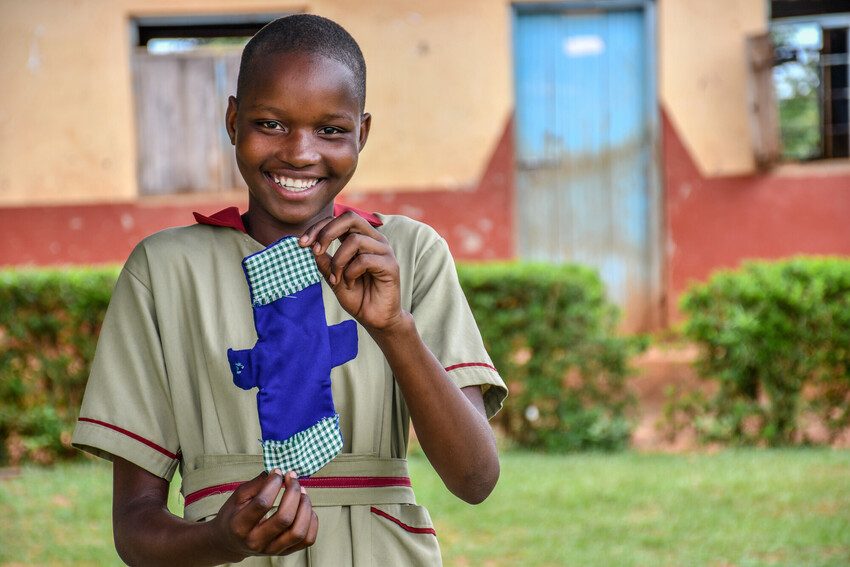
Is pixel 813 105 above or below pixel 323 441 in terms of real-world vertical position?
above

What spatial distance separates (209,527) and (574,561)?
2.96m

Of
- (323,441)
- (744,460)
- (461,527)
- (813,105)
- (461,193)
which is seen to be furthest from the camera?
(813,105)

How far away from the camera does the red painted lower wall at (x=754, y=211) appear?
323 inches

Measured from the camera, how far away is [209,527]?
1.51 meters

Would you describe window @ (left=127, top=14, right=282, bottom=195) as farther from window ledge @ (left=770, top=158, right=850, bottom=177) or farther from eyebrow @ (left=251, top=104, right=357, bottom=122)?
eyebrow @ (left=251, top=104, right=357, bottom=122)

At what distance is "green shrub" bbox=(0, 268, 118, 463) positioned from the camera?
640 centimetres

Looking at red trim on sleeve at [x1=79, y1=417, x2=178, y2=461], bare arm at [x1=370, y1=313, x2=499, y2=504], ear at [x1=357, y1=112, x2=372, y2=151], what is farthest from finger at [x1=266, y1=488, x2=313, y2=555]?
ear at [x1=357, y1=112, x2=372, y2=151]

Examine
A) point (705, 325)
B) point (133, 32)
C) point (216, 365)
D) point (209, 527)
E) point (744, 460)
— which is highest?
point (133, 32)

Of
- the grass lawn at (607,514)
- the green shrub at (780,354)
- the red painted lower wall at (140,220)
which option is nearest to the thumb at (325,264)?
the grass lawn at (607,514)

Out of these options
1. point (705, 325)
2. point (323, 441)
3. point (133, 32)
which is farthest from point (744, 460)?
point (133, 32)

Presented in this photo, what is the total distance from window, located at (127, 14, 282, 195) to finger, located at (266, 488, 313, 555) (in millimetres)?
7066

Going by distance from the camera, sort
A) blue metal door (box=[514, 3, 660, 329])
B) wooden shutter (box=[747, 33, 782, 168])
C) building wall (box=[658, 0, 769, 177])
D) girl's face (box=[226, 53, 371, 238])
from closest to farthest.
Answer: girl's face (box=[226, 53, 371, 238]) → wooden shutter (box=[747, 33, 782, 168]) → building wall (box=[658, 0, 769, 177]) → blue metal door (box=[514, 3, 660, 329])

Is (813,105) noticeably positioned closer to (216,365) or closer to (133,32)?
(133,32)

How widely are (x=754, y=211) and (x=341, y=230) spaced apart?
7202mm
